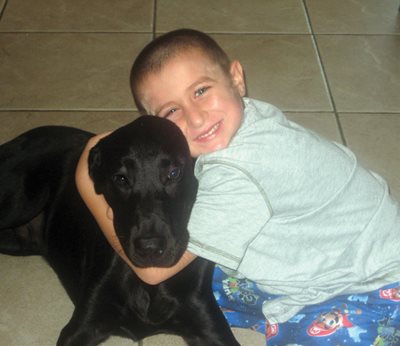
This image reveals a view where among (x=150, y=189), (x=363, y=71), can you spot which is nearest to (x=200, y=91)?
(x=150, y=189)

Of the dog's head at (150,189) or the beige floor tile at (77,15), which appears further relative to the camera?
the beige floor tile at (77,15)

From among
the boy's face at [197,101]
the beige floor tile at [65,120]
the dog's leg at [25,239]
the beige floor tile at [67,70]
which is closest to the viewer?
the boy's face at [197,101]

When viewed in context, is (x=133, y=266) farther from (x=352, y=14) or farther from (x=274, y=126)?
(x=352, y=14)

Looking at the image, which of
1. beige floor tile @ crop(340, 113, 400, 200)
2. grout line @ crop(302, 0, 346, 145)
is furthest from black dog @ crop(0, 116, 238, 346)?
grout line @ crop(302, 0, 346, 145)

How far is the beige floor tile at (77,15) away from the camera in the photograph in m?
3.09

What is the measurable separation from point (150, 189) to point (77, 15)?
197 cm

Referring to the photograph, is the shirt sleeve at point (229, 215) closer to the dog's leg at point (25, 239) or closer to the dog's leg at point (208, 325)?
the dog's leg at point (208, 325)

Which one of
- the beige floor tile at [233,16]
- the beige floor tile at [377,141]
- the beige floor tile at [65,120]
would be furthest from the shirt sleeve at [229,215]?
the beige floor tile at [233,16]

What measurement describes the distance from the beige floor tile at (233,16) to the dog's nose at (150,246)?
1.86 m

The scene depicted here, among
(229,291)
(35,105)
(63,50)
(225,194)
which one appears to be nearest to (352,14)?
(63,50)

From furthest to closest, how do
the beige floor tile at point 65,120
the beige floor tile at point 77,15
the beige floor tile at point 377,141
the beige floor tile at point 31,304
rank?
1. the beige floor tile at point 77,15
2. the beige floor tile at point 65,120
3. the beige floor tile at point 377,141
4. the beige floor tile at point 31,304

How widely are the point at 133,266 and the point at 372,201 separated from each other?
2.08 feet

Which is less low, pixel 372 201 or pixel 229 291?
pixel 372 201

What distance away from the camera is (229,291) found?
1864mm
